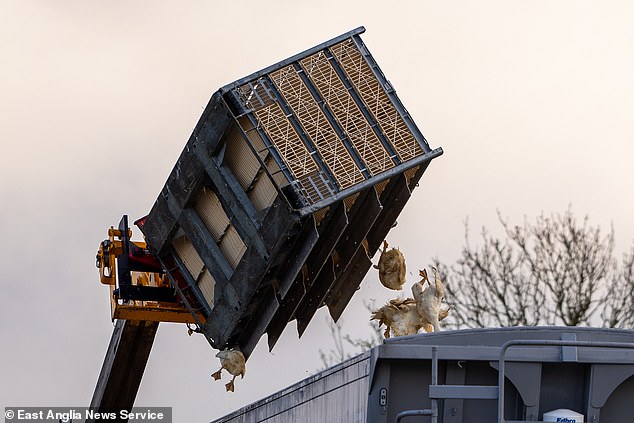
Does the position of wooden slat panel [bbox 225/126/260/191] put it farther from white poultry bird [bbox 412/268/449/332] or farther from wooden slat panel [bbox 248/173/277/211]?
white poultry bird [bbox 412/268/449/332]

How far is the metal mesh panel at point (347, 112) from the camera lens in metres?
9.89

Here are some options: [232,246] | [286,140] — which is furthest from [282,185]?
[232,246]

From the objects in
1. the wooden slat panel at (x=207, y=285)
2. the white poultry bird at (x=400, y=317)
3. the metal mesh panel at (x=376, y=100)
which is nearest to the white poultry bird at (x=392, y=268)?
the white poultry bird at (x=400, y=317)

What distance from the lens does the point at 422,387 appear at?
6781 mm

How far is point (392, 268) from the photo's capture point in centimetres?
1075

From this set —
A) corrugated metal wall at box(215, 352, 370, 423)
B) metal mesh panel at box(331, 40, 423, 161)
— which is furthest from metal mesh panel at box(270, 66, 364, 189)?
corrugated metal wall at box(215, 352, 370, 423)

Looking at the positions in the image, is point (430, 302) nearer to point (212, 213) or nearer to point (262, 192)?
A: point (262, 192)

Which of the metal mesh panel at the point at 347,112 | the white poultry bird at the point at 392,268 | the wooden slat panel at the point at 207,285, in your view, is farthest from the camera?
the white poultry bird at the point at 392,268

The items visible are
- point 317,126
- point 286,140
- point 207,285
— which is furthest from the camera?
point 207,285

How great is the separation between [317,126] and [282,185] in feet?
1.78

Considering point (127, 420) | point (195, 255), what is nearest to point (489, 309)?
point (127, 420)

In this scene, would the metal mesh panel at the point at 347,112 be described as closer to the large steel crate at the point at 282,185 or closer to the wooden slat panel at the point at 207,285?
the large steel crate at the point at 282,185

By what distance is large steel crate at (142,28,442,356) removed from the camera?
31.7 feet

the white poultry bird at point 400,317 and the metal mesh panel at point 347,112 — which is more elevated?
the metal mesh panel at point 347,112
